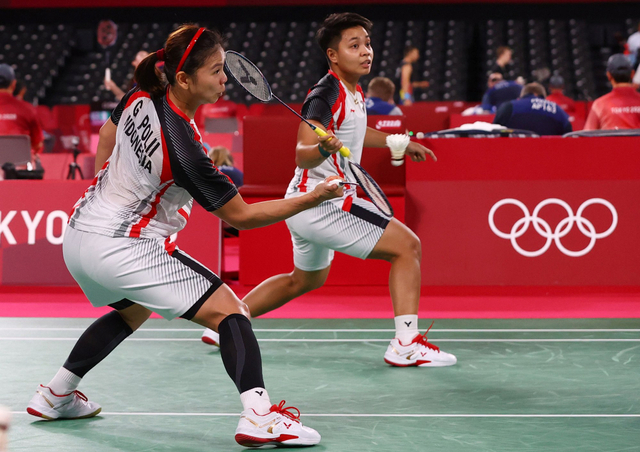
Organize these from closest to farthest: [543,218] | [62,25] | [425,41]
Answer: [543,218] < [425,41] < [62,25]

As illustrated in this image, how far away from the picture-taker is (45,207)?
607 cm

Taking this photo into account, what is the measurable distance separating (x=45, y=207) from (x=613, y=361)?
4111 mm

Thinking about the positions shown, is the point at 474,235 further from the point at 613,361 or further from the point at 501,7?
the point at 501,7

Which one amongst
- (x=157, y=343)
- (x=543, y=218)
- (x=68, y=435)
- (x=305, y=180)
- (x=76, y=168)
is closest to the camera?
(x=68, y=435)

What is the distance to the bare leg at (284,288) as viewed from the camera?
4008 millimetres

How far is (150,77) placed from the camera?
2604 millimetres

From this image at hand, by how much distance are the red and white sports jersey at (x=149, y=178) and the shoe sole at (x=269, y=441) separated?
69cm

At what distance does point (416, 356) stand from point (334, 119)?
114 cm

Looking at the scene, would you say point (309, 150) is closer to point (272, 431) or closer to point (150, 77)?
point (150, 77)

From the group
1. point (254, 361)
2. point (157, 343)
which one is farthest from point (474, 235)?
point (254, 361)

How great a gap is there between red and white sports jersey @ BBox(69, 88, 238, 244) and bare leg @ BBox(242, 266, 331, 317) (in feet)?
4.49

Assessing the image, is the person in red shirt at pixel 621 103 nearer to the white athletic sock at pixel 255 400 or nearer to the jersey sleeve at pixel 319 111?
the jersey sleeve at pixel 319 111

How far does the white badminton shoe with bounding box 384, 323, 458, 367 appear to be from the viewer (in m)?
3.77

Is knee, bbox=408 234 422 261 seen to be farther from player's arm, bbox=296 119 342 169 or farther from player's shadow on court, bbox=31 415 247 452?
player's shadow on court, bbox=31 415 247 452
